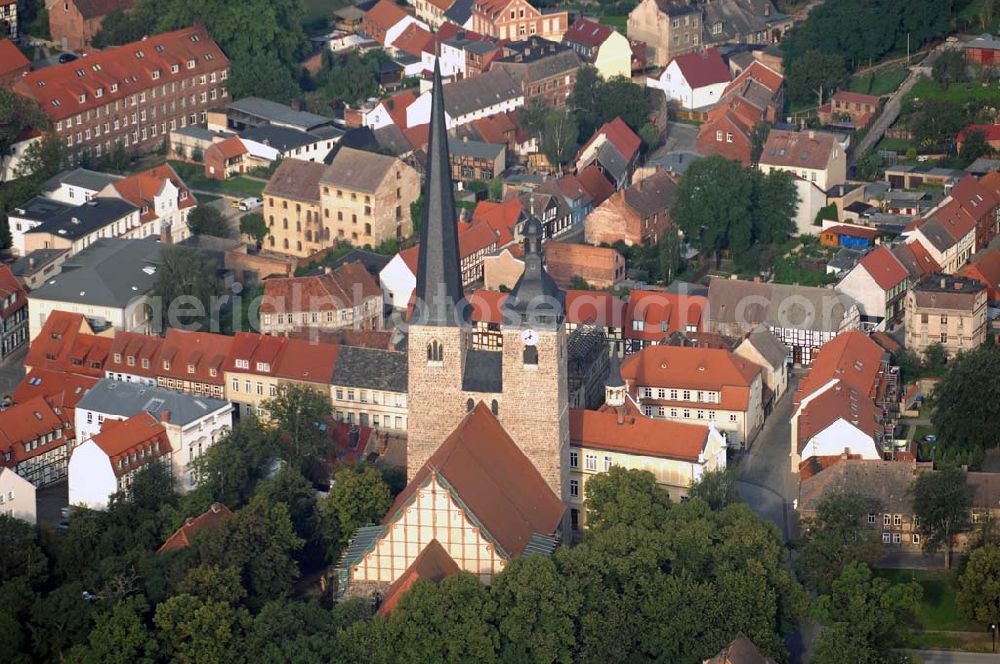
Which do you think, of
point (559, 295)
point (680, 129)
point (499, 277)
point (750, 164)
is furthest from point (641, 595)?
point (680, 129)

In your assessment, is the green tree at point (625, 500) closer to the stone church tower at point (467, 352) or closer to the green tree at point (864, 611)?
the stone church tower at point (467, 352)

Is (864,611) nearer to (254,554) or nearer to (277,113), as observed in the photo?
(254,554)

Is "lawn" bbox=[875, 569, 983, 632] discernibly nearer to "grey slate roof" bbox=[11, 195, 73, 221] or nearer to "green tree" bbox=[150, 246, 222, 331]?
"green tree" bbox=[150, 246, 222, 331]

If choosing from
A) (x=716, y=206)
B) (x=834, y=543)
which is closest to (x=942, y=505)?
(x=834, y=543)

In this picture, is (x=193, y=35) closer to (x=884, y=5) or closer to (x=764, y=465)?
(x=884, y=5)

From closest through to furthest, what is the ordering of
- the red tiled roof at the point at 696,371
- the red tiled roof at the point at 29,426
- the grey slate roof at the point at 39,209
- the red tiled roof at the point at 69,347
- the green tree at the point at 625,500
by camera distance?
1. the green tree at the point at 625,500
2. the red tiled roof at the point at 29,426
3. the red tiled roof at the point at 696,371
4. the red tiled roof at the point at 69,347
5. the grey slate roof at the point at 39,209

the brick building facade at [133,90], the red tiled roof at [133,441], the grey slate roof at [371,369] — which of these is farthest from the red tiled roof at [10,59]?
the red tiled roof at [133,441]
